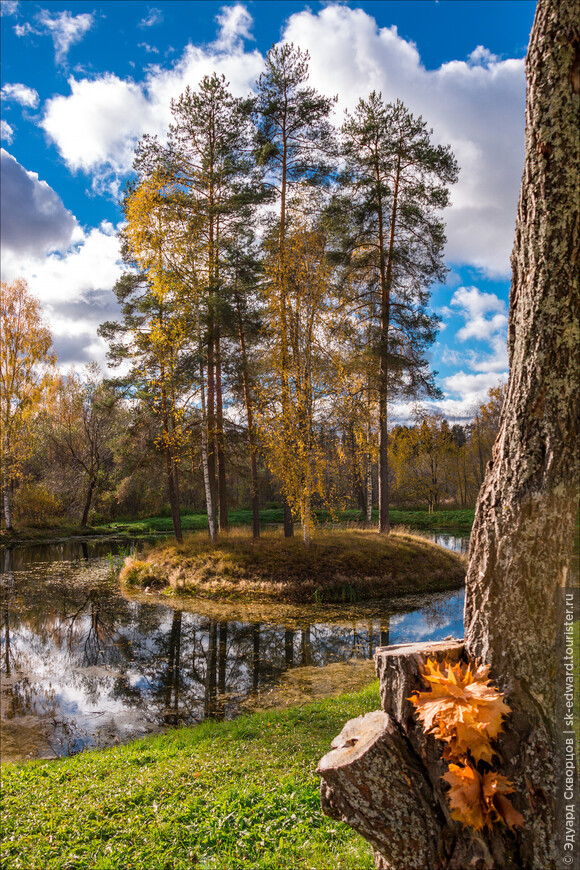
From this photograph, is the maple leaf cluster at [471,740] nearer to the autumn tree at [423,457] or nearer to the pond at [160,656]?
the pond at [160,656]

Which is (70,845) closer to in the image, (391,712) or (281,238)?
(391,712)

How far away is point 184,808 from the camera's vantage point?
4117mm

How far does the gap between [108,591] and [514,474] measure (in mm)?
15720

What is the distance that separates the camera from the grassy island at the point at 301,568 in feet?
45.6

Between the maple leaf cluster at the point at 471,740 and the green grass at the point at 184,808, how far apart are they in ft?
3.74

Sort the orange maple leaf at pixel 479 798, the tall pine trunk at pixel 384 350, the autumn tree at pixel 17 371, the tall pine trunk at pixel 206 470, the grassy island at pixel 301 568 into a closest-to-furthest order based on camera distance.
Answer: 1. the orange maple leaf at pixel 479 798
2. the grassy island at pixel 301 568
3. the tall pine trunk at pixel 206 470
4. the tall pine trunk at pixel 384 350
5. the autumn tree at pixel 17 371

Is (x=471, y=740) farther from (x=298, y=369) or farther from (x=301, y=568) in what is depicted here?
(x=298, y=369)

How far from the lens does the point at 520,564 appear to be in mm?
2609

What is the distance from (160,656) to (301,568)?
5.34 meters

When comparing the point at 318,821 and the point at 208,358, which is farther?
the point at 208,358

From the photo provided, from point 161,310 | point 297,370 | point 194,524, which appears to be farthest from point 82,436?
point 297,370

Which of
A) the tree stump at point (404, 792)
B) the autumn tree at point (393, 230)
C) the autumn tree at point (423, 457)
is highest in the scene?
the autumn tree at point (393, 230)

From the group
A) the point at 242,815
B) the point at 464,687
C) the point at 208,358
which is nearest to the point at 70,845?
the point at 242,815

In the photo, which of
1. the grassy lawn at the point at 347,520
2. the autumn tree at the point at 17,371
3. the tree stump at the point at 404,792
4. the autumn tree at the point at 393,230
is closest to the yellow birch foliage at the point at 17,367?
the autumn tree at the point at 17,371
